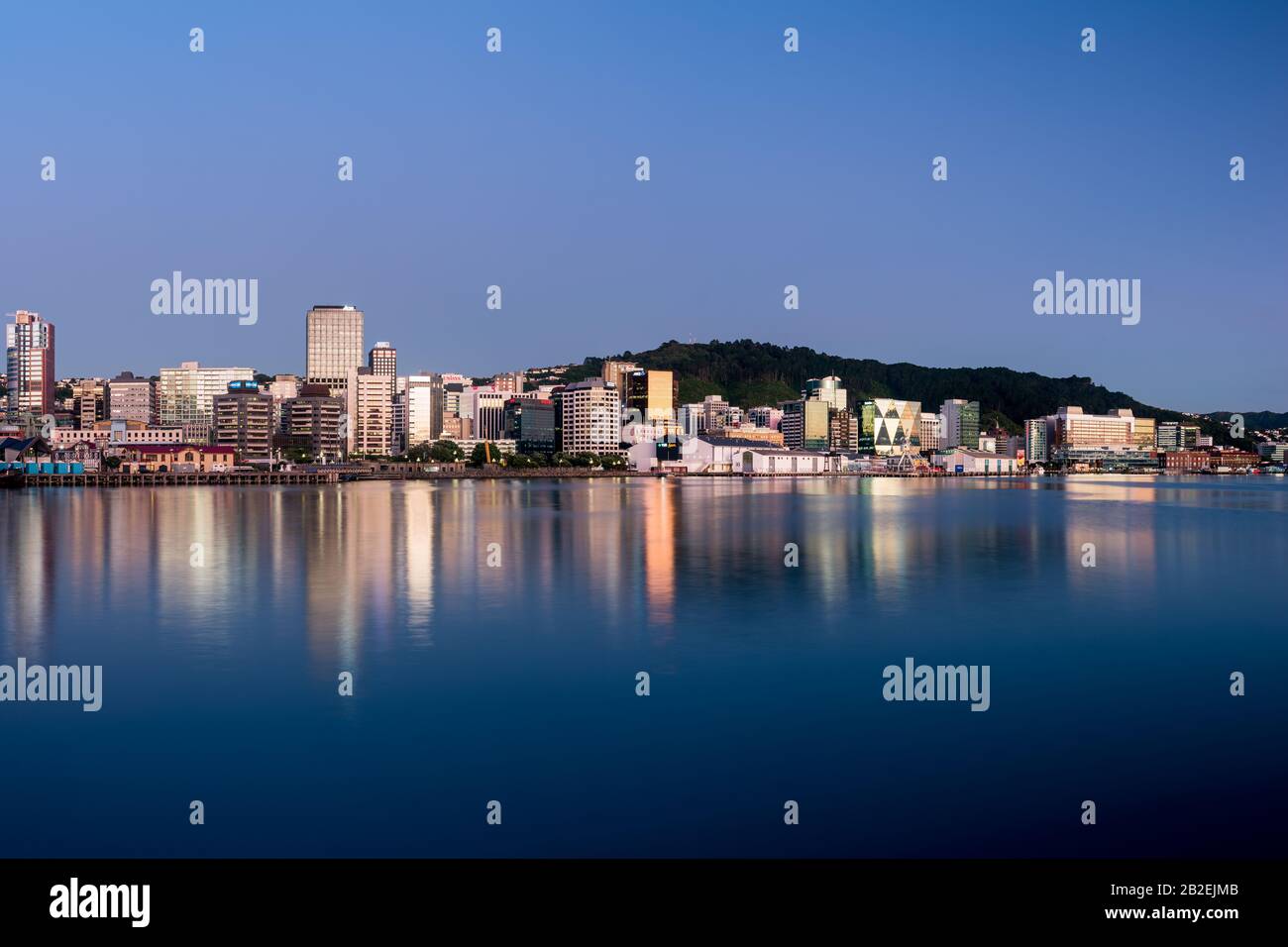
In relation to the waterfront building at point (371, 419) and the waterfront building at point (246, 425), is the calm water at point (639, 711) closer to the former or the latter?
the waterfront building at point (246, 425)

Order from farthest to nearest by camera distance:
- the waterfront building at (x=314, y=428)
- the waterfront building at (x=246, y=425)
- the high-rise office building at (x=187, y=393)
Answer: the high-rise office building at (x=187, y=393)
the waterfront building at (x=314, y=428)
the waterfront building at (x=246, y=425)

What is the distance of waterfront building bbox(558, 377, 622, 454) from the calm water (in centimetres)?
15128

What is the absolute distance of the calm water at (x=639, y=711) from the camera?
9062mm

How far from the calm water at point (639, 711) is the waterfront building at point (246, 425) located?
119858 mm

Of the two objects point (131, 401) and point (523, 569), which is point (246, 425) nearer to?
point (131, 401)

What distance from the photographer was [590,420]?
180625 mm

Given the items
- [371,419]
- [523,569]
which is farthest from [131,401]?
[523,569]

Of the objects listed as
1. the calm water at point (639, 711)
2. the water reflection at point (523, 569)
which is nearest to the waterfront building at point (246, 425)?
the water reflection at point (523, 569)

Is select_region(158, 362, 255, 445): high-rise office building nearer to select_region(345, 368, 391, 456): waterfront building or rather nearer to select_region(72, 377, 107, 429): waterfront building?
select_region(72, 377, 107, 429): waterfront building

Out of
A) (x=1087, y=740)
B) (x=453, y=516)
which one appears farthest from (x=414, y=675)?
(x=453, y=516)

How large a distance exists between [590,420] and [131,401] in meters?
83.2

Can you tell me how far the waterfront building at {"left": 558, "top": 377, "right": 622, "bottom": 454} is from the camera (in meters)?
180

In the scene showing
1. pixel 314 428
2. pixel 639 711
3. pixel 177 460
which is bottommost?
pixel 639 711
